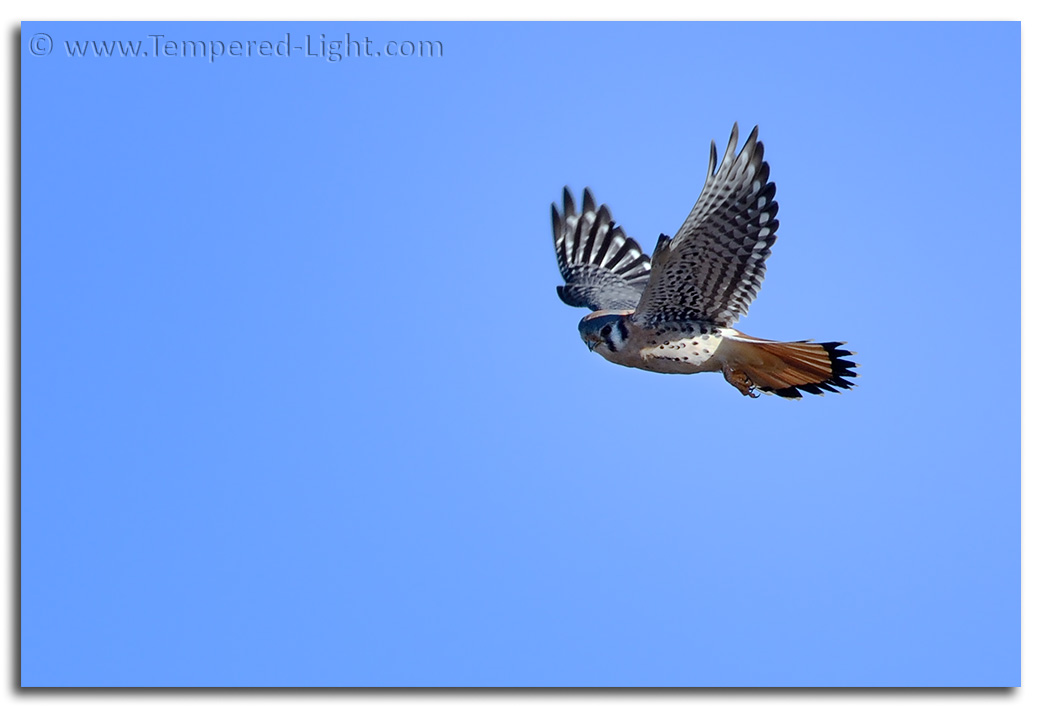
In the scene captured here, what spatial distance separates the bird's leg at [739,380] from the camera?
16.7ft

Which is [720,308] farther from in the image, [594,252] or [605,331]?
[594,252]

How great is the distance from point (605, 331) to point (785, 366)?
0.68m

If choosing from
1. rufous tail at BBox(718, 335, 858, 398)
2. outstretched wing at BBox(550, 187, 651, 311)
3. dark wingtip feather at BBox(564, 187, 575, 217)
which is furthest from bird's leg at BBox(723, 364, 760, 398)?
dark wingtip feather at BBox(564, 187, 575, 217)

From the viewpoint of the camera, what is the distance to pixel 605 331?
5.25m

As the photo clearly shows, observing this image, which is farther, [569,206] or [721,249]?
[569,206]

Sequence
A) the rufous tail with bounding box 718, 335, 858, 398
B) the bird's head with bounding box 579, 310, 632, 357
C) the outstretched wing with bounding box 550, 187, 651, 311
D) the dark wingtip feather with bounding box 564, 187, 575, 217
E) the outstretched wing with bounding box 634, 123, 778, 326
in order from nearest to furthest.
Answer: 1. the outstretched wing with bounding box 634, 123, 778, 326
2. the rufous tail with bounding box 718, 335, 858, 398
3. the bird's head with bounding box 579, 310, 632, 357
4. the outstretched wing with bounding box 550, 187, 651, 311
5. the dark wingtip feather with bounding box 564, 187, 575, 217

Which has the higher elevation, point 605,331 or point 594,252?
point 594,252

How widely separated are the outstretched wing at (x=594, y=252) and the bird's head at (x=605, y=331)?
89 centimetres

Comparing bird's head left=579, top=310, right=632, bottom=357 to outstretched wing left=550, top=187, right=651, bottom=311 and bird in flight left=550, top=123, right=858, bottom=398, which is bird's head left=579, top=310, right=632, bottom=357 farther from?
outstretched wing left=550, top=187, right=651, bottom=311

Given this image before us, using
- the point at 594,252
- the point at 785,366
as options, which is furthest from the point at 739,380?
the point at 594,252

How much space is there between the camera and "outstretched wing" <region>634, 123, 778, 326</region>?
4629 millimetres

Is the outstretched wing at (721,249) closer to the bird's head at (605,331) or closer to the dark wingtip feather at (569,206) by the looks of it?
the bird's head at (605,331)

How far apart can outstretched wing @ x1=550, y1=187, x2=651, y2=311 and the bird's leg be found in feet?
3.99
